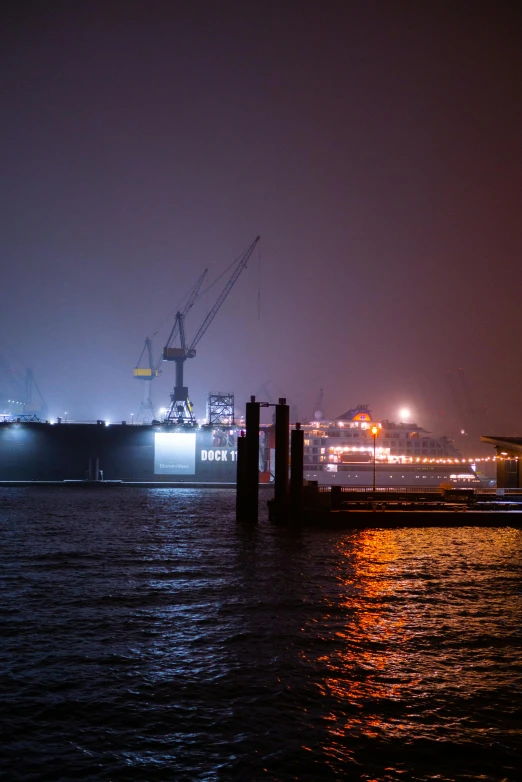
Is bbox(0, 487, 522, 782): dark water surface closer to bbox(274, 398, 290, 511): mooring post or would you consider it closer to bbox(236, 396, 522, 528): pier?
bbox(236, 396, 522, 528): pier

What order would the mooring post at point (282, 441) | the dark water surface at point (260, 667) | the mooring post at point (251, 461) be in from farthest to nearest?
1. the mooring post at point (282, 441)
2. the mooring post at point (251, 461)
3. the dark water surface at point (260, 667)

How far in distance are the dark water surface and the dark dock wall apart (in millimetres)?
59642

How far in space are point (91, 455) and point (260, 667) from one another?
77.5 meters

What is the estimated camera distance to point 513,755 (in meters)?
9.66

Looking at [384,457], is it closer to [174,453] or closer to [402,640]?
[174,453]

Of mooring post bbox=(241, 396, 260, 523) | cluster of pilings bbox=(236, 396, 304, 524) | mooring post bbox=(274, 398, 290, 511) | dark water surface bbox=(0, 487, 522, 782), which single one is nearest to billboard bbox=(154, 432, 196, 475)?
cluster of pilings bbox=(236, 396, 304, 524)

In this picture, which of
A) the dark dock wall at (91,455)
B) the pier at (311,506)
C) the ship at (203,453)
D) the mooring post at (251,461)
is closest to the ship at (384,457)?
the ship at (203,453)

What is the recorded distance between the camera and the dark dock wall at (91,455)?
3388 inches

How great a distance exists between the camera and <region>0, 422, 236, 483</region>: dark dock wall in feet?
282

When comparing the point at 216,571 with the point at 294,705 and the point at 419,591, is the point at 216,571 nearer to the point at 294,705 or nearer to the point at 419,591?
the point at 419,591

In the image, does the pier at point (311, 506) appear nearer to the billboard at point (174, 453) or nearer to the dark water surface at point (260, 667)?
the dark water surface at point (260, 667)

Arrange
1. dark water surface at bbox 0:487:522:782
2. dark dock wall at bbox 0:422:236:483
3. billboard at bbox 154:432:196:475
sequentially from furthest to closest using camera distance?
billboard at bbox 154:432:196:475
dark dock wall at bbox 0:422:236:483
dark water surface at bbox 0:487:522:782

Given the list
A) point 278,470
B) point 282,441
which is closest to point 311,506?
point 278,470

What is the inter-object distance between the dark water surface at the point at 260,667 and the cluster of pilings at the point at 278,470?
329 inches
